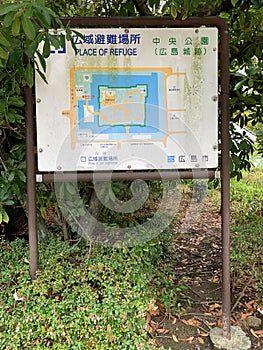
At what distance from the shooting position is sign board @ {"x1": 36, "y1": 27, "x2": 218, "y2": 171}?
273 cm

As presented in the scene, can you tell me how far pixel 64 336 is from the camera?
7.97 ft

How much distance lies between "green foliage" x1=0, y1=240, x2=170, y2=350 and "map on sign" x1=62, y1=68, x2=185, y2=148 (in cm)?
83

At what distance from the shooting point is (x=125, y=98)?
2.75m

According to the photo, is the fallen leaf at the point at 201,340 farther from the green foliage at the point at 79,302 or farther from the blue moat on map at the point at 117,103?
the blue moat on map at the point at 117,103

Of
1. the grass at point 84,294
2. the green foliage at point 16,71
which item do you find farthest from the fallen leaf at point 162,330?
the green foliage at point 16,71

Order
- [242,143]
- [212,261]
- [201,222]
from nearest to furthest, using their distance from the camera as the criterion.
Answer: [242,143]
[212,261]
[201,222]

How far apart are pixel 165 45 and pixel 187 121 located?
520 mm

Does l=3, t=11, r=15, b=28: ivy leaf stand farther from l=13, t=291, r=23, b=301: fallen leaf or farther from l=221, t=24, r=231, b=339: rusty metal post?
l=13, t=291, r=23, b=301: fallen leaf

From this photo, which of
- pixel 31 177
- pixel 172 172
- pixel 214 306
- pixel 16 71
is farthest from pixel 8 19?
pixel 214 306

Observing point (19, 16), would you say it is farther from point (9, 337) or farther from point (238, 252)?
point (238, 252)

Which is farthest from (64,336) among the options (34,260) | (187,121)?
(187,121)

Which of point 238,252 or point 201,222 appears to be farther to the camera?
point 201,222

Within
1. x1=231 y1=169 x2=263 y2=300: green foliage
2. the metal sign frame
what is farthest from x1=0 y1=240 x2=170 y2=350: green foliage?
x1=231 y1=169 x2=263 y2=300: green foliage

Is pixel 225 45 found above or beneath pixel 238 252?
above
